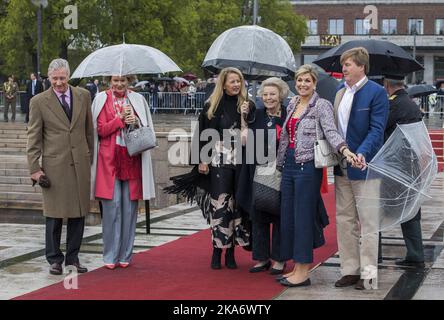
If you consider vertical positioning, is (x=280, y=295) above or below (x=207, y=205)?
below

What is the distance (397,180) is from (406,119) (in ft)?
4.43

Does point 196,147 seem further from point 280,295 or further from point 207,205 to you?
point 280,295

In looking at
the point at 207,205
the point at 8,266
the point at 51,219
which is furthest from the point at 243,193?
the point at 8,266

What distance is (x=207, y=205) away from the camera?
8812 mm

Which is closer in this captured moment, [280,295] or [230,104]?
[280,295]

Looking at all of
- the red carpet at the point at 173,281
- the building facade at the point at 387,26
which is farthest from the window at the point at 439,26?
the red carpet at the point at 173,281

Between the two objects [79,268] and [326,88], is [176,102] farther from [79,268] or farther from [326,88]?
[79,268]


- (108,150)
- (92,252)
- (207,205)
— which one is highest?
(108,150)

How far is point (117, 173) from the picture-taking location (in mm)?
8656

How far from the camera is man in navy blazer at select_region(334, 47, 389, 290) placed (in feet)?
24.4

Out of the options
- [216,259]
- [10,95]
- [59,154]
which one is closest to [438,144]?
[10,95]

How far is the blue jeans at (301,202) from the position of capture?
24.9ft

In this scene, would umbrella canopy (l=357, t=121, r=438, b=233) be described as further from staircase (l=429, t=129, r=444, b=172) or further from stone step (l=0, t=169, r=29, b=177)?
staircase (l=429, t=129, r=444, b=172)

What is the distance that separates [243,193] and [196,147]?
65 centimetres
